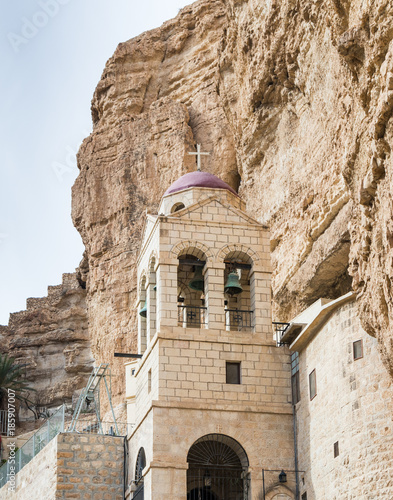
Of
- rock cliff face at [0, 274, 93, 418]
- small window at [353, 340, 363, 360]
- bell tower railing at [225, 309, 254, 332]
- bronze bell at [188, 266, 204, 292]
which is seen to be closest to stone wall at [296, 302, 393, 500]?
small window at [353, 340, 363, 360]

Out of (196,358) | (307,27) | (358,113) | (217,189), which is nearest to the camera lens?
(358,113)

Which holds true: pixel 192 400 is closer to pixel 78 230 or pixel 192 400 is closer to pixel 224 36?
pixel 224 36

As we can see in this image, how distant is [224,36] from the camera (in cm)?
3688

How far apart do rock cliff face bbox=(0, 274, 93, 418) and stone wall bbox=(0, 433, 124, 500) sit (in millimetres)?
20163

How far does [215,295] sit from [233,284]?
0.66 meters

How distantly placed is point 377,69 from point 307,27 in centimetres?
1421

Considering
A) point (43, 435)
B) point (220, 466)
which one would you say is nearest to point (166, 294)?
point (220, 466)

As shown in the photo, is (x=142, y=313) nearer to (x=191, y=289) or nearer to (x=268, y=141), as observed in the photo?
(x=191, y=289)

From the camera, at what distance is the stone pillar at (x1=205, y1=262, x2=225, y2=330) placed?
2286cm

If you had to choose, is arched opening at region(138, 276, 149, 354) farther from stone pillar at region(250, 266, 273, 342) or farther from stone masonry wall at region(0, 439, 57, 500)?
stone masonry wall at region(0, 439, 57, 500)

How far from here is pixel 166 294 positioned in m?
22.9

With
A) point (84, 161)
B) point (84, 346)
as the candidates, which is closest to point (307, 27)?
point (84, 161)

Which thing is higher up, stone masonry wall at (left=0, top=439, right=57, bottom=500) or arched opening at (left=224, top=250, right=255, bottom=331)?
arched opening at (left=224, top=250, right=255, bottom=331)

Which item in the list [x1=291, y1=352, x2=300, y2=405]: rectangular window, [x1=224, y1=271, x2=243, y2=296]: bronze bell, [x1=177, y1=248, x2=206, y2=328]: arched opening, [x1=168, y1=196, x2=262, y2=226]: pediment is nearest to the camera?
[x1=291, y1=352, x2=300, y2=405]: rectangular window
